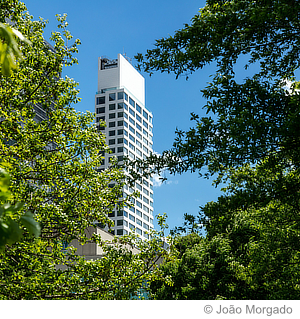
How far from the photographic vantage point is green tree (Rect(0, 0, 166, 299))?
9156 mm

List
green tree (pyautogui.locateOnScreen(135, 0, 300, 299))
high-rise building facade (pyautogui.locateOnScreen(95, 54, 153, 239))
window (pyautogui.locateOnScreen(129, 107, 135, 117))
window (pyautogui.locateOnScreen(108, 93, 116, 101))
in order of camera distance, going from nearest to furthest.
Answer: green tree (pyautogui.locateOnScreen(135, 0, 300, 299)) < high-rise building facade (pyautogui.locateOnScreen(95, 54, 153, 239)) < window (pyautogui.locateOnScreen(108, 93, 116, 101)) < window (pyautogui.locateOnScreen(129, 107, 135, 117))

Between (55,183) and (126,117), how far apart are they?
101 meters

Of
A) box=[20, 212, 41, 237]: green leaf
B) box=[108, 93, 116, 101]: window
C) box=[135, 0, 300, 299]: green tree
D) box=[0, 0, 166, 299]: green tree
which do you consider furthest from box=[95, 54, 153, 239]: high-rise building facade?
box=[20, 212, 41, 237]: green leaf

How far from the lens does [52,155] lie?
33.8 feet

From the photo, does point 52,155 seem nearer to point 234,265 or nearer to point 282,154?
point 282,154

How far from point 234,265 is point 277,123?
413 inches

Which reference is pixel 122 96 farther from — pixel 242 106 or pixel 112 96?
pixel 242 106

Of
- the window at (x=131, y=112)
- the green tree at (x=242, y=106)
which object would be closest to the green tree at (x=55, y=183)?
the green tree at (x=242, y=106)

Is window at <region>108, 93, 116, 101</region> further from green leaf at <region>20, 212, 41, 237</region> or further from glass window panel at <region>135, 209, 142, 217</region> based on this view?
green leaf at <region>20, 212, 41, 237</region>

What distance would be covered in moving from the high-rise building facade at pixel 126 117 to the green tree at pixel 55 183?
9178cm

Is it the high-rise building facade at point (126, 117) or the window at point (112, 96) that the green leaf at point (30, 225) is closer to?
the high-rise building facade at point (126, 117)

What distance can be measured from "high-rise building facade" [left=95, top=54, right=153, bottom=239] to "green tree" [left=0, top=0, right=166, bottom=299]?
91780 millimetres

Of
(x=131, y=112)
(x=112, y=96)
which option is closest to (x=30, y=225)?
(x=112, y=96)

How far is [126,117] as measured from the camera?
111 meters
